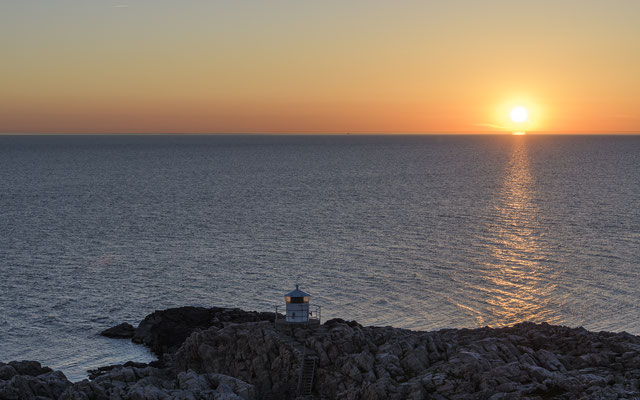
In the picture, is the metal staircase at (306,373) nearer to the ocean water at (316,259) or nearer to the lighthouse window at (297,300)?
the lighthouse window at (297,300)

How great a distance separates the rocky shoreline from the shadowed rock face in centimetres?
5

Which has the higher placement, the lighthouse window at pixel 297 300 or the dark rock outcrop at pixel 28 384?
the lighthouse window at pixel 297 300

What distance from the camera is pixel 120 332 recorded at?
161 feet

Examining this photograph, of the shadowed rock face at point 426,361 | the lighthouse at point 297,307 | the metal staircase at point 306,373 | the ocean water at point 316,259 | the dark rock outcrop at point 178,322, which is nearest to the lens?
the shadowed rock face at point 426,361

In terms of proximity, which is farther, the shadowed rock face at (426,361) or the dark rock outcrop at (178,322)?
the dark rock outcrop at (178,322)

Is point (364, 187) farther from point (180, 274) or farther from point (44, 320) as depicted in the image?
point (44, 320)

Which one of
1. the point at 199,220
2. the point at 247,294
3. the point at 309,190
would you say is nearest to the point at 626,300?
the point at 247,294

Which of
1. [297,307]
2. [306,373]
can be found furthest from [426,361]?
[297,307]

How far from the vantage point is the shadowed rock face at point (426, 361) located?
31406mm

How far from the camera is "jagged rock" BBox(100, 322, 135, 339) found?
160 feet

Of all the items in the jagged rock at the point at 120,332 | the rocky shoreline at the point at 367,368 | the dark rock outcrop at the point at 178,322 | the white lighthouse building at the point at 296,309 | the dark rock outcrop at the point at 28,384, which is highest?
the white lighthouse building at the point at 296,309

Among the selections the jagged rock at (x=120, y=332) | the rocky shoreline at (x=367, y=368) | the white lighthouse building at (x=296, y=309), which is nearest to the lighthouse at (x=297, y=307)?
the white lighthouse building at (x=296, y=309)

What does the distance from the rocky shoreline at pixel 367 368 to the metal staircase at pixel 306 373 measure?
0.05 metres

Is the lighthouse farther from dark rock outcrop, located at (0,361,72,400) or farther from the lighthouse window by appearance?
dark rock outcrop, located at (0,361,72,400)
